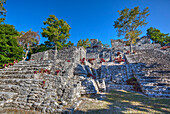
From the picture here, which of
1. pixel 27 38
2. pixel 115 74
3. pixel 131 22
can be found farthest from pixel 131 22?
pixel 27 38

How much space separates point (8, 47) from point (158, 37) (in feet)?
187

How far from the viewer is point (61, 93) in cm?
674

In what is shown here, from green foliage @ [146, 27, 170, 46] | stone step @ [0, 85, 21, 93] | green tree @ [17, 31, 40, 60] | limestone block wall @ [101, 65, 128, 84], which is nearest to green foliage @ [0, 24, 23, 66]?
green tree @ [17, 31, 40, 60]

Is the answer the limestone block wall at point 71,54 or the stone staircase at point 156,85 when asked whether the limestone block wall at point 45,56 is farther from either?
the stone staircase at point 156,85

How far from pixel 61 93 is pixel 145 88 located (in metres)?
8.30

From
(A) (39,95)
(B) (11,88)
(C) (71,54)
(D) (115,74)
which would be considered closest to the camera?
(A) (39,95)

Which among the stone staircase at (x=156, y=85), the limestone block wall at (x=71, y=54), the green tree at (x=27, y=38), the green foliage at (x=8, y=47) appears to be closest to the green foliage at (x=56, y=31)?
the green tree at (x=27, y=38)

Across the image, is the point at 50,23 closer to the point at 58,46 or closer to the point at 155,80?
the point at 58,46

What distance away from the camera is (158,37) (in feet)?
125

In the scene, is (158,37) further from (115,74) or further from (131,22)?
(115,74)

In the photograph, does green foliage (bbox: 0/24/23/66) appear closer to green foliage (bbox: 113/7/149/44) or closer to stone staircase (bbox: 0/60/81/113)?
stone staircase (bbox: 0/60/81/113)

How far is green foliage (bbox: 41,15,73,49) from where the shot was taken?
26.9 meters

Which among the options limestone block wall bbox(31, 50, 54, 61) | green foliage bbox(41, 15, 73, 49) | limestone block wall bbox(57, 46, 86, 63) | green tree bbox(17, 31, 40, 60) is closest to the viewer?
limestone block wall bbox(57, 46, 86, 63)

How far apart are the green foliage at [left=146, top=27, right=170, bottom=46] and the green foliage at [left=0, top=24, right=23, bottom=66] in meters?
54.8
